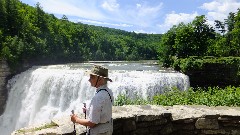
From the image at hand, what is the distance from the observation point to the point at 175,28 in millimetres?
37562

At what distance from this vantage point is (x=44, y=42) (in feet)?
145

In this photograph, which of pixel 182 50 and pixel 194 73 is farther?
pixel 182 50

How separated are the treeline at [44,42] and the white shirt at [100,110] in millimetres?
29858

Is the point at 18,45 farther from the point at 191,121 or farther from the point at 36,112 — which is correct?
the point at 191,121

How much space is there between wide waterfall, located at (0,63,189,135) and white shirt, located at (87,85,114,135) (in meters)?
13.7

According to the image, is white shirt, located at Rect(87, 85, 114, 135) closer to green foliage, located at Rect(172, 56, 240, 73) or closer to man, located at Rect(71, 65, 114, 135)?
man, located at Rect(71, 65, 114, 135)

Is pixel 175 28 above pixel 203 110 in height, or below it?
above

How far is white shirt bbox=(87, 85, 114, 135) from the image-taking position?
3338 millimetres

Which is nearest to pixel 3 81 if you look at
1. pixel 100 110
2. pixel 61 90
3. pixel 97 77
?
pixel 61 90

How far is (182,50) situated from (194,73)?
9.83m

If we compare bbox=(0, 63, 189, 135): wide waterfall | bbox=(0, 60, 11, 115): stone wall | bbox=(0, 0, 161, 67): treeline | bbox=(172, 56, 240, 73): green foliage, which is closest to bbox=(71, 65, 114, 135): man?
bbox=(0, 63, 189, 135): wide waterfall

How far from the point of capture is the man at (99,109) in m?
3.34

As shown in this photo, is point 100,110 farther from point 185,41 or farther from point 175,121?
point 185,41

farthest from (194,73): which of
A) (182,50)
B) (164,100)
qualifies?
(164,100)
